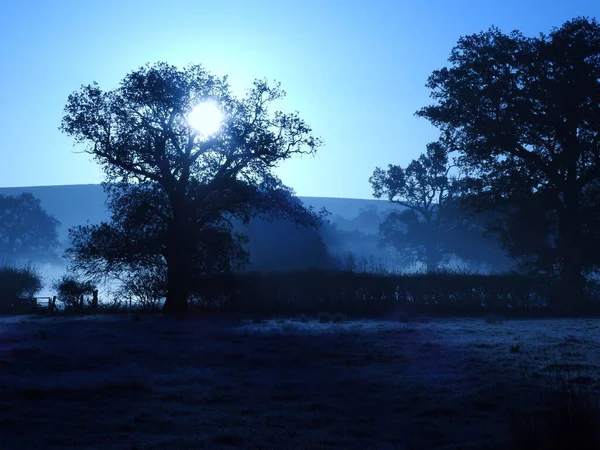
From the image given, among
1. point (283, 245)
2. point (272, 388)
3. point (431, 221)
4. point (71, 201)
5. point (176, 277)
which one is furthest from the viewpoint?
point (71, 201)

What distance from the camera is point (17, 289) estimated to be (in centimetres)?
3709

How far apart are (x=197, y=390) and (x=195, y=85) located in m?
23.1

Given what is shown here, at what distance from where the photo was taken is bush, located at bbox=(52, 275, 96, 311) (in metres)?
32.3

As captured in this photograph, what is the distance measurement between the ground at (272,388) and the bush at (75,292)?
1382cm

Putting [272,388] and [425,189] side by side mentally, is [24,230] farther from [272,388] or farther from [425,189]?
[272,388]

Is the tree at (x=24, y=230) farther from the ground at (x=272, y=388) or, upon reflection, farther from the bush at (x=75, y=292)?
the ground at (x=272, y=388)

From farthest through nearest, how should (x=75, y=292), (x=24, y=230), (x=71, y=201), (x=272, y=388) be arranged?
(x=71, y=201) < (x=24, y=230) < (x=75, y=292) < (x=272, y=388)

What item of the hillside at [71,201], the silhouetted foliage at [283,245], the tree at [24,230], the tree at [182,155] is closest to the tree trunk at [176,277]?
the tree at [182,155]

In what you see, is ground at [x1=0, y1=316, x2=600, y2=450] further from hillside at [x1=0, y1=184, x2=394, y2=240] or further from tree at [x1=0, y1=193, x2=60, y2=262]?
hillside at [x1=0, y1=184, x2=394, y2=240]

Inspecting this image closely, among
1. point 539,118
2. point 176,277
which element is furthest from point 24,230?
point 539,118

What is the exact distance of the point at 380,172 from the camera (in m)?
68.9

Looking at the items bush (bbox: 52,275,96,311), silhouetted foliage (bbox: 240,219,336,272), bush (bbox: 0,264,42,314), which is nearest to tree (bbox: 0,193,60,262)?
silhouetted foliage (bbox: 240,219,336,272)

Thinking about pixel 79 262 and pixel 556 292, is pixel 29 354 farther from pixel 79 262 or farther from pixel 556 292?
pixel 556 292

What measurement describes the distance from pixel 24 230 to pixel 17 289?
71252 millimetres
